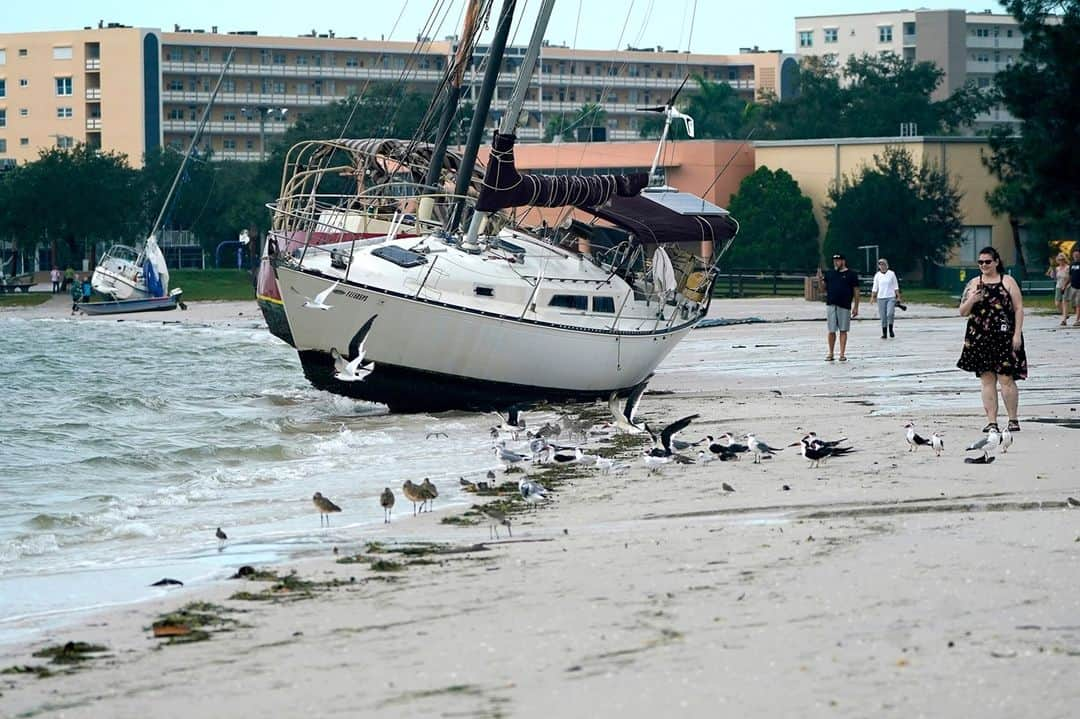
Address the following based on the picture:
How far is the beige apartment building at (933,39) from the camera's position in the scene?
162m

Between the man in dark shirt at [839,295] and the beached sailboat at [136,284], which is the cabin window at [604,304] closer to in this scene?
the man in dark shirt at [839,295]

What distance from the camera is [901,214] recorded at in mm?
70500

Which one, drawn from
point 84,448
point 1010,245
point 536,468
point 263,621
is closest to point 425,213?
point 84,448

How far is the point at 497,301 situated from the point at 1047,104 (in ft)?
58.4

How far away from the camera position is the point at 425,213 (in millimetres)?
29688

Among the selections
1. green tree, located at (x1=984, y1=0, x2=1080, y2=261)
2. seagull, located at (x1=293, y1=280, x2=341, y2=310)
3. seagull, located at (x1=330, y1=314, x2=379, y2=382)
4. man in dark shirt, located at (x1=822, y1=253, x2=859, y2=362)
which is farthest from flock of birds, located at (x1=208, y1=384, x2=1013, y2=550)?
green tree, located at (x1=984, y1=0, x2=1080, y2=261)

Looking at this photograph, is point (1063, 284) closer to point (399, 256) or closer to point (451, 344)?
point (451, 344)

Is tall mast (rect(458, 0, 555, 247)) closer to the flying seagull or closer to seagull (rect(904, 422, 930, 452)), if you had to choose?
the flying seagull

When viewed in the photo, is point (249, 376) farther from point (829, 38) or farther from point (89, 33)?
point (829, 38)

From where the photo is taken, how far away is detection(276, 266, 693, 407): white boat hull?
932 inches

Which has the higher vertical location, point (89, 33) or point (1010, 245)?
point (89, 33)

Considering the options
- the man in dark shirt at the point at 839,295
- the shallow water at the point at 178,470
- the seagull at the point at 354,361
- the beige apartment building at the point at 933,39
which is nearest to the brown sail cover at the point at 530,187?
the seagull at the point at 354,361

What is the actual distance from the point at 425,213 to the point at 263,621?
20467 millimetres

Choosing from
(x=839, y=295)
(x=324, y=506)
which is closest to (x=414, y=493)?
(x=324, y=506)
